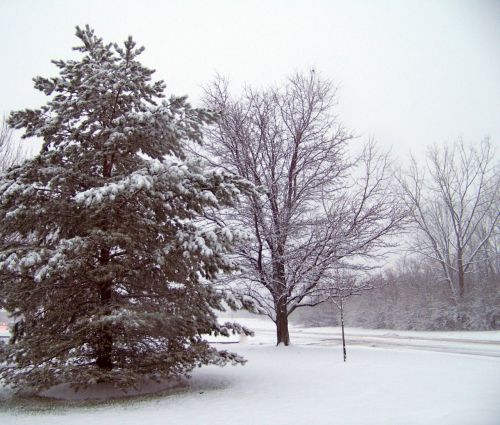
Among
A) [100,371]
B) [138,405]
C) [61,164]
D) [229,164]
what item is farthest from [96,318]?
[229,164]

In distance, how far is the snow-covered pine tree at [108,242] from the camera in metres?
7.88

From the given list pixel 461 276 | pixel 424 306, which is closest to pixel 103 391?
pixel 461 276

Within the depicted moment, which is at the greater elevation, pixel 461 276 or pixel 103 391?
pixel 461 276

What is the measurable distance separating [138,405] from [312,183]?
11263 millimetres

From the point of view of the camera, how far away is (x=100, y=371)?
25.0ft

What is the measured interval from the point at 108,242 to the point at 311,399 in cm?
488

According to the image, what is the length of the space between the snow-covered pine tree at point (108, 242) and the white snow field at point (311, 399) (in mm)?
703

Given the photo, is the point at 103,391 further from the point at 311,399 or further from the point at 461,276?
the point at 461,276

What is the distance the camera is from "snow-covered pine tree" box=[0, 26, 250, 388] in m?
7.88

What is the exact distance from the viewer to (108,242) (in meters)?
8.09

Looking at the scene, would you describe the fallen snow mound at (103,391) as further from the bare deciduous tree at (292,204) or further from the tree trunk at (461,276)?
the tree trunk at (461,276)

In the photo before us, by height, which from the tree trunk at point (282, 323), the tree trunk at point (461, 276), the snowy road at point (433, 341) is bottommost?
the snowy road at point (433, 341)

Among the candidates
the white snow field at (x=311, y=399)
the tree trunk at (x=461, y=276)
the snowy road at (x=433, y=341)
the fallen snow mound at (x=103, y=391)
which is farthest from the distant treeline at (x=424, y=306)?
the fallen snow mound at (x=103, y=391)

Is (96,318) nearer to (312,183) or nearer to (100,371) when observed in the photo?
(100,371)
